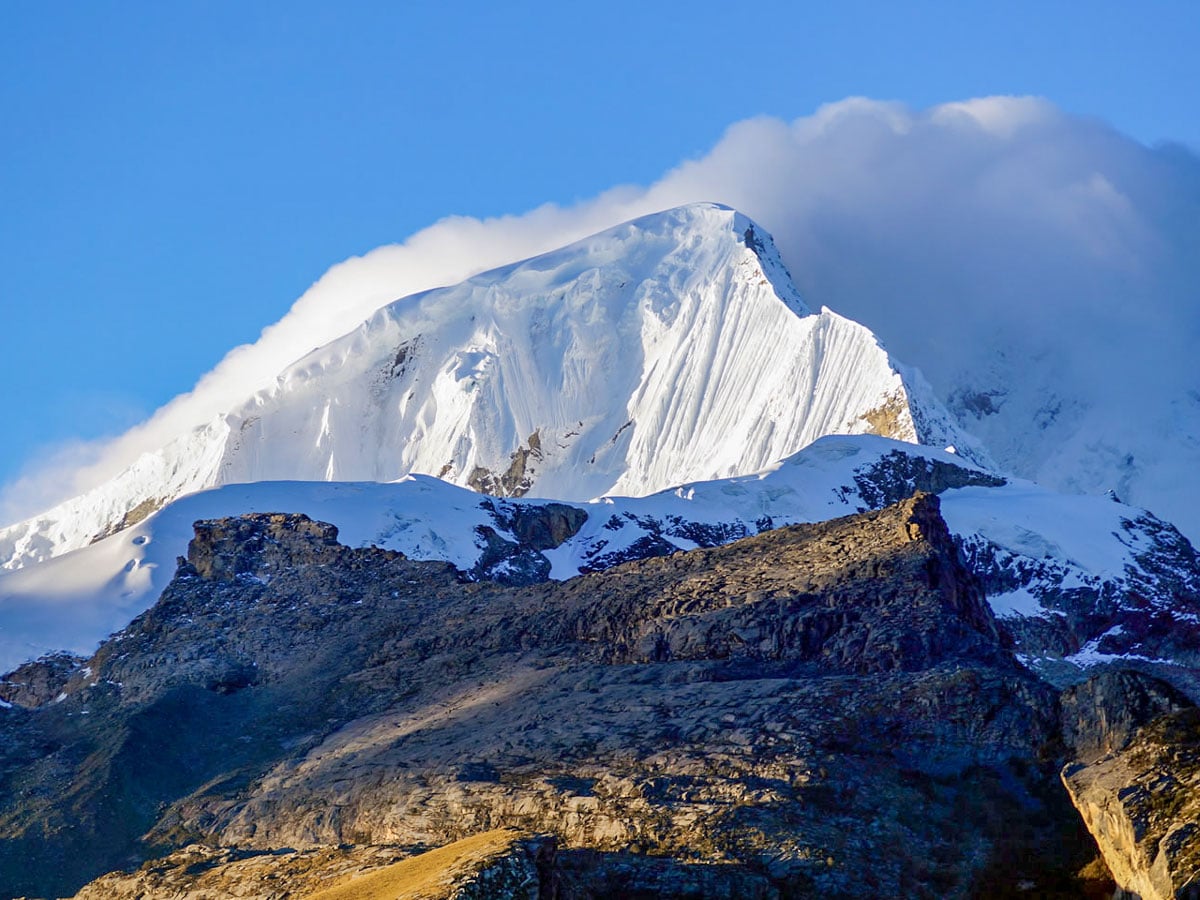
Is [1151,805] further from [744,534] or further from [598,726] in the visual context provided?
[744,534]

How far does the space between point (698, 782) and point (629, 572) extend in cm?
3330

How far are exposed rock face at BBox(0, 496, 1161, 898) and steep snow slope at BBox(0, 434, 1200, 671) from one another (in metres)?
11.8

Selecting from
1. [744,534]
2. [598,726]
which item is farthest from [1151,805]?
[744,534]

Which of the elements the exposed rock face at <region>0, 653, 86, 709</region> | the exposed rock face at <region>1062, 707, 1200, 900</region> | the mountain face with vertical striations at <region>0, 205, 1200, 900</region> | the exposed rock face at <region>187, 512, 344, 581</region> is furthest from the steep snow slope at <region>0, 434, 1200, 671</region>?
the exposed rock face at <region>1062, 707, 1200, 900</region>

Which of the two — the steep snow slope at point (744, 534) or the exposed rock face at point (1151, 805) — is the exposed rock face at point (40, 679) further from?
the exposed rock face at point (1151, 805)

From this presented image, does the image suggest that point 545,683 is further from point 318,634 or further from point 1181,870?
point 1181,870

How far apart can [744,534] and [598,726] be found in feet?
301

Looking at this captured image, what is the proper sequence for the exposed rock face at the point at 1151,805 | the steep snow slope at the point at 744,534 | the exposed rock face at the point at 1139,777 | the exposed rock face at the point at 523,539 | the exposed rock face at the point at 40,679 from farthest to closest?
the exposed rock face at the point at 523,539 → the steep snow slope at the point at 744,534 → the exposed rock face at the point at 40,679 → the exposed rock face at the point at 1139,777 → the exposed rock face at the point at 1151,805

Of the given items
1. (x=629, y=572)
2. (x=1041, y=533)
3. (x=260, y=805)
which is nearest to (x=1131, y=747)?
(x=260, y=805)

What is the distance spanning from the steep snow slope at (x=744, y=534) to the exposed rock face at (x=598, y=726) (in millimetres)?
11758

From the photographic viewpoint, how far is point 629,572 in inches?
3649

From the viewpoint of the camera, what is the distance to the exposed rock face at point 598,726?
5653cm

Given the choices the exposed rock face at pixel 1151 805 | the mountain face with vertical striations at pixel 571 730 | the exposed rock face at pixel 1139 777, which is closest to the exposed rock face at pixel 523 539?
the mountain face with vertical striations at pixel 571 730

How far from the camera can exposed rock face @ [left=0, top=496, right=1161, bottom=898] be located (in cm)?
5653
